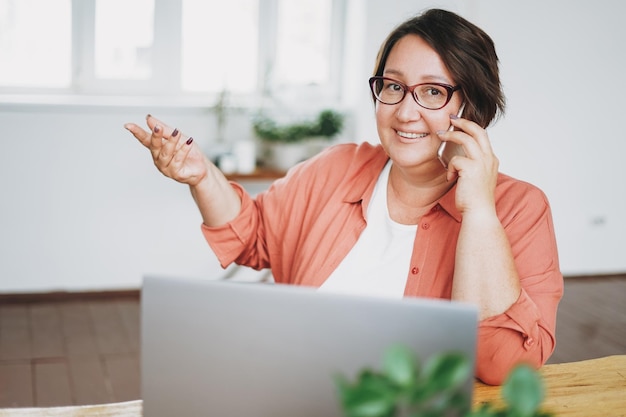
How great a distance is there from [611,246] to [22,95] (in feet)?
11.5

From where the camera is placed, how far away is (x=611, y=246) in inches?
205

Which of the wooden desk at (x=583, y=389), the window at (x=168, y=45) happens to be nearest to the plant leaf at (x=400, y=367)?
the wooden desk at (x=583, y=389)

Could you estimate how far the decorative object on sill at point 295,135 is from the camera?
14.3ft

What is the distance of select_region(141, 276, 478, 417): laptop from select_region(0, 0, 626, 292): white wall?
3.34 m

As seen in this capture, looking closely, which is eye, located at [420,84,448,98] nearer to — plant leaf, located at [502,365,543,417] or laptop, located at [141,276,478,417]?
laptop, located at [141,276,478,417]

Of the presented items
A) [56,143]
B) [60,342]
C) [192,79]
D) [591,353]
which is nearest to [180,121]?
[192,79]

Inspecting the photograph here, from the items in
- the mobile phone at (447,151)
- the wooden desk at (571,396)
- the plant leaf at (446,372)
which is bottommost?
the wooden desk at (571,396)

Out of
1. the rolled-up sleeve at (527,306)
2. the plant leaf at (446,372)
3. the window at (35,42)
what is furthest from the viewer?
the window at (35,42)

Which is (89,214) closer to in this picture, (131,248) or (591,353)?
Result: (131,248)

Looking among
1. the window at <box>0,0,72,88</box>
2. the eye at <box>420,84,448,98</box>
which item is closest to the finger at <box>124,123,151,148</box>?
the eye at <box>420,84,448,98</box>

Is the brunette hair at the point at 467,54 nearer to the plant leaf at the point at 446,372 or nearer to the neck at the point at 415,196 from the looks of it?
the neck at the point at 415,196

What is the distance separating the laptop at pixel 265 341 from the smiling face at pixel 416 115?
82 centimetres

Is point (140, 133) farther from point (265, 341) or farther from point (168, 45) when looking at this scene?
point (168, 45)

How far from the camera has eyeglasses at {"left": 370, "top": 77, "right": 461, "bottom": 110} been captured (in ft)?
5.76
